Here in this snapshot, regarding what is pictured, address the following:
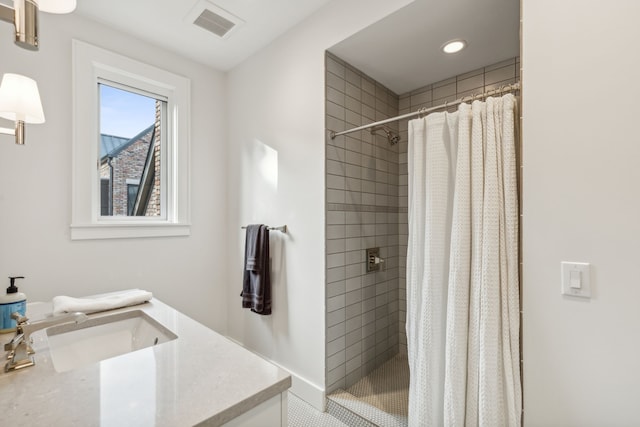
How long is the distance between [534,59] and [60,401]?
1.75 metres

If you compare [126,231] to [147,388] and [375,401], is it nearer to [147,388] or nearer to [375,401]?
[147,388]

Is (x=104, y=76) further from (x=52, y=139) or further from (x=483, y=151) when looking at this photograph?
(x=483, y=151)

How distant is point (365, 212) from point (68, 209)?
1.93m

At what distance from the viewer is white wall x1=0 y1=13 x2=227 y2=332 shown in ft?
5.49

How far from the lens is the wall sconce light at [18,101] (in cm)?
103

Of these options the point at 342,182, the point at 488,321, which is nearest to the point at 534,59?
the point at 488,321

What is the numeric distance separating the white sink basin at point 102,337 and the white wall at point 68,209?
2.83ft

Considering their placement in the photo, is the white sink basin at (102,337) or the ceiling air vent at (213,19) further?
the ceiling air vent at (213,19)

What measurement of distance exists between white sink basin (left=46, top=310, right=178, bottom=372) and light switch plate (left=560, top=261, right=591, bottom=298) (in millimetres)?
1374

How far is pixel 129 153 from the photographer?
2250 millimetres

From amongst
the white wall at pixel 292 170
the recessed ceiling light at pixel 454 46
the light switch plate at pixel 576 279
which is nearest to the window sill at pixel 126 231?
the white wall at pixel 292 170

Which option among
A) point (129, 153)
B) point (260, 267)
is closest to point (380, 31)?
point (260, 267)

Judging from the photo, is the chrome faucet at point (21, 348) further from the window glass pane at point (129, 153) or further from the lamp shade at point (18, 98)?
the window glass pane at point (129, 153)

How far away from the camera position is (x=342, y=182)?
1905 mm
